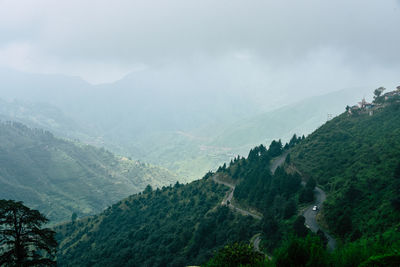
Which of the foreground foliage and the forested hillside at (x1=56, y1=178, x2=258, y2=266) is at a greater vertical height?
the foreground foliage

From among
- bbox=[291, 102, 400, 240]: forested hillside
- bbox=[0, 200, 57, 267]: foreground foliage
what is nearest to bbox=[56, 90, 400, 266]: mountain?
bbox=[291, 102, 400, 240]: forested hillside

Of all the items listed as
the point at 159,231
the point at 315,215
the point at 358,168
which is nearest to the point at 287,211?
the point at 315,215

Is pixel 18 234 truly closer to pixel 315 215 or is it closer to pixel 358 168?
pixel 315 215

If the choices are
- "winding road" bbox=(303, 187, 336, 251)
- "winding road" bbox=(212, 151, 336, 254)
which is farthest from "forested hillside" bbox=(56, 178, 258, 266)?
"winding road" bbox=(303, 187, 336, 251)

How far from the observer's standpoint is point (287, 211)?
56469mm

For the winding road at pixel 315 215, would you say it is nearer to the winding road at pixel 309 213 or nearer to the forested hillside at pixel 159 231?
the winding road at pixel 309 213

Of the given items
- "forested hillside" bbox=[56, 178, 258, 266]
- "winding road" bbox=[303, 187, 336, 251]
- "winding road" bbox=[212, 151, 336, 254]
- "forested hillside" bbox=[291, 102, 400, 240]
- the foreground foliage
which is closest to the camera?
the foreground foliage

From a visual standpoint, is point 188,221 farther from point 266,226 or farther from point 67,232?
point 67,232

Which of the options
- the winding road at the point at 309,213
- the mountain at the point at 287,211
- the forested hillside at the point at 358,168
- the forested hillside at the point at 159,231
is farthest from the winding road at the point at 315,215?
the forested hillside at the point at 159,231

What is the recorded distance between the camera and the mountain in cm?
3301

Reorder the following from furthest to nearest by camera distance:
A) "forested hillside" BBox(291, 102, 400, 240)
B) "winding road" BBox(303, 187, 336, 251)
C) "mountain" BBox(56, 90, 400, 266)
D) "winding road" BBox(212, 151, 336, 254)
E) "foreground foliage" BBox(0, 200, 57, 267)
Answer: "winding road" BBox(212, 151, 336, 254) < "winding road" BBox(303, 187, 336, 251) < "forested hillside" BBox(291, 102, 400, 240) < "mountain" BBox(56, 90, 400, 266) < "foreground foliage" BBox(0, 200, 57, 267)

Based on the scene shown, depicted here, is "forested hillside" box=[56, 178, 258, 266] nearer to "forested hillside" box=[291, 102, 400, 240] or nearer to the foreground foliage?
"forested hillside" box=[291, 102, 400, 240]

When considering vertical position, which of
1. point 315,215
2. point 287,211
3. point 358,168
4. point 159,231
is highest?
point 358,168

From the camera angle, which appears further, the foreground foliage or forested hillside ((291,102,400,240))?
forested hillside ((291,102,400,240))
